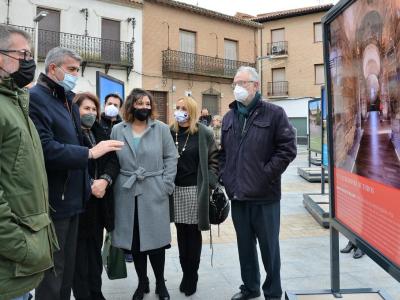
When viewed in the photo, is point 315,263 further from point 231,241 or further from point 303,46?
point 303,46

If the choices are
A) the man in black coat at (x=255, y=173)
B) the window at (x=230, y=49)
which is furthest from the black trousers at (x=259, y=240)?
the window at (x=230, y=49)

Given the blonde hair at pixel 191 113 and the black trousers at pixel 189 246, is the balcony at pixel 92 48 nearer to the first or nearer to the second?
the blonde hair at pixel 191 113

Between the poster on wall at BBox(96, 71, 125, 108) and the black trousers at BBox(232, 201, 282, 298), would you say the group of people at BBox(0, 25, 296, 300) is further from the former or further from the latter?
the poster on wall at BBox(96, 71, 125, 108)

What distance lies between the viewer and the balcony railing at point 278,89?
31.4 meters

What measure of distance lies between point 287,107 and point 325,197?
2452cm

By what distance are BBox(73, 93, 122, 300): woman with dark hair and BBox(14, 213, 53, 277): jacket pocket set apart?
49.6 inches

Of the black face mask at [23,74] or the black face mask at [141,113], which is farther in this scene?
the black face mask at [141,113]

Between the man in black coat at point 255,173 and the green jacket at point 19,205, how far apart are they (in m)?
1.83

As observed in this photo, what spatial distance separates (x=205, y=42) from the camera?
23922 millimetres

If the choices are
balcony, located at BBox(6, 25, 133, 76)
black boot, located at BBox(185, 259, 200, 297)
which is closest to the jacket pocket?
black boot, located at BBox(185, 259, 200, 297)

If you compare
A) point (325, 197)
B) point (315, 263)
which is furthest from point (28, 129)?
point (325, 197)

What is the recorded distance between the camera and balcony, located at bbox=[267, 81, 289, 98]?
3144 centimetres

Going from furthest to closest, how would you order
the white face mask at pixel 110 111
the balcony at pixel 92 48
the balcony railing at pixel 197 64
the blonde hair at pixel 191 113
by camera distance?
the balcony railing at pixel 197 64 < the balcony at pixel 92 48 < the white face mask at pixel 110 111 < the blonde hair at pixel 191 113

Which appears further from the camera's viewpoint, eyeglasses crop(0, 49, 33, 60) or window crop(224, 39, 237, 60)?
window crop(224, 39, 237, 60)
